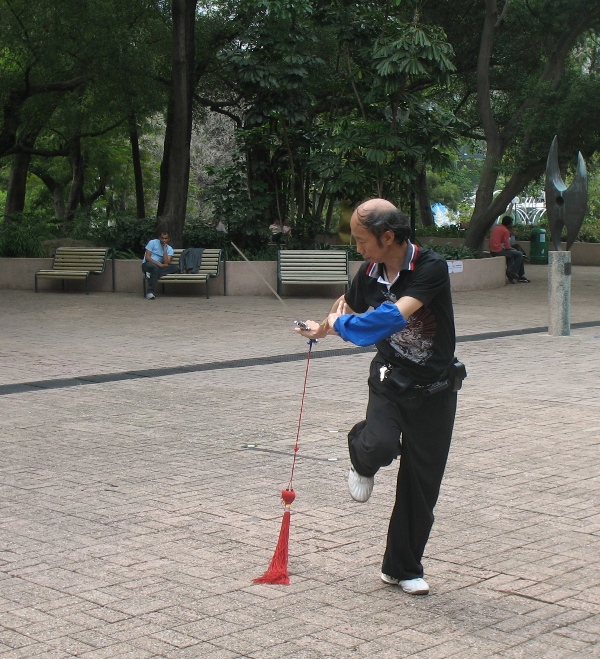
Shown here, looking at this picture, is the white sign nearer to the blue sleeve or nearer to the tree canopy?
the tree canopy

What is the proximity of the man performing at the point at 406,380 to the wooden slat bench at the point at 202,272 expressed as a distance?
14744 millimetres

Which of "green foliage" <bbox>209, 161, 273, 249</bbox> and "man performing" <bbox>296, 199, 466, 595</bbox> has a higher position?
"green foliage" <bbox>209, 161, 273, 249</bbox>

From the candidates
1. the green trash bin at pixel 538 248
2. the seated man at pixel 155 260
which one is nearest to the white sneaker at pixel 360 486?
the seated man at pixel 155 260

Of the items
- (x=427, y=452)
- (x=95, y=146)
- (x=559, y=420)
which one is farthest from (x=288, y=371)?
(x=95, y=146)

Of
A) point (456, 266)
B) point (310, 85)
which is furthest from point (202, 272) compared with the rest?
point (456, 266)

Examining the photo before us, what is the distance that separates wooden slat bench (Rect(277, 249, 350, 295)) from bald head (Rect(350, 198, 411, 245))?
47.5 feet

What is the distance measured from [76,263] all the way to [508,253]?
30.7 ft

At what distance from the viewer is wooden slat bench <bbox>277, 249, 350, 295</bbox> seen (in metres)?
18.7

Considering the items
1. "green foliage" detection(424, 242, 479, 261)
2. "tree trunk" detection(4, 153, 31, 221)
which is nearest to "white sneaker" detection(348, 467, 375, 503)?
→ "green foliage" detection(424, 242, 479, 261)

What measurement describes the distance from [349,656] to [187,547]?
1.46 metres

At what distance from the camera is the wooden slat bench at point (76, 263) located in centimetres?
1978

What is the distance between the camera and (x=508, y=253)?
899 inches

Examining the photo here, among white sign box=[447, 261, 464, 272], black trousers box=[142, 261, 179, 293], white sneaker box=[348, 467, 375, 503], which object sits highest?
white sign box=[447, 261, 464, 272]

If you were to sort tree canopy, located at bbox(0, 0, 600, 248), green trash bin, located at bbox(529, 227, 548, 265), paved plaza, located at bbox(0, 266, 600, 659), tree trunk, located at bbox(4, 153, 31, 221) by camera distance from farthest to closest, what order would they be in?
tree trunk, located at bbox(4, 153, 31, 221) < green trash bin, located at bbox(529, 227, 548, 265) < tree canopy, located at bbox(0, 0, 600, 248) < paved plaza, located at bbox(0, 266, 600, 659)
